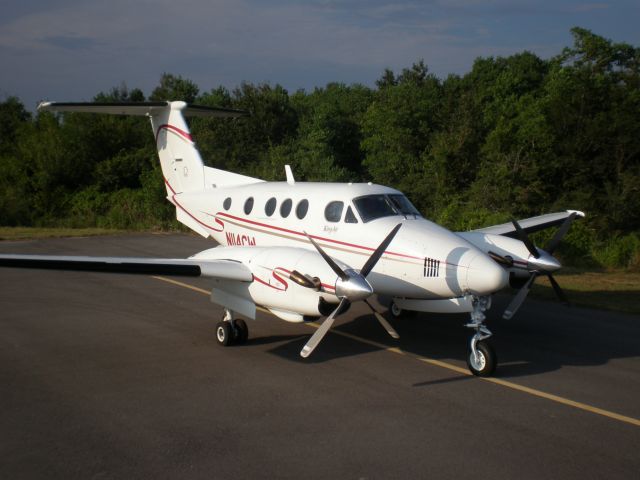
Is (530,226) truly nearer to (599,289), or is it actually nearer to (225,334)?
(599,289)

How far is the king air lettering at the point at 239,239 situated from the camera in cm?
1157

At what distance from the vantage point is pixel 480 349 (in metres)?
8.15

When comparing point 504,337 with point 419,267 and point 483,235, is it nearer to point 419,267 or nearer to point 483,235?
point 483,235

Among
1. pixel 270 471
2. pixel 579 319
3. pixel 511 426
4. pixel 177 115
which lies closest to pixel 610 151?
pixel 579 319

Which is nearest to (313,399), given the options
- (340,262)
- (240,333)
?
(340,262)

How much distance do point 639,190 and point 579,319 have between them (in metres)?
12.4

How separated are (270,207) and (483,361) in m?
4.97

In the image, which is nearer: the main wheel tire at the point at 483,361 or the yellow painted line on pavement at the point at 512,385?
the yellow painted line on pavement at the point at 512,385

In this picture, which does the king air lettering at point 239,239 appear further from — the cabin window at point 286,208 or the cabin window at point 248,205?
the cabin window at point 286,208

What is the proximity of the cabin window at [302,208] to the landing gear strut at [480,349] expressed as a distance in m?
3.53

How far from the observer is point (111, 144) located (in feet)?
140

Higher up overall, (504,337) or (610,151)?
(610,151)

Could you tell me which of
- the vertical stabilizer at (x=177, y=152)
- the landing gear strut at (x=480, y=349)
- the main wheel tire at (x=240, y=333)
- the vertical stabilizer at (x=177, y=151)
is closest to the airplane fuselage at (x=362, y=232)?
the landing gear strut at (x=480, y=349)

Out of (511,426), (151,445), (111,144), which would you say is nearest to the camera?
(151,445)
